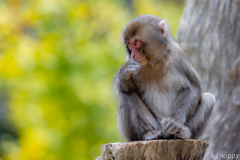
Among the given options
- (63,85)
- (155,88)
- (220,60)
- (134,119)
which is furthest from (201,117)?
(63,85)

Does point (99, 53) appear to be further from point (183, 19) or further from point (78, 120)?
point (183, 19)

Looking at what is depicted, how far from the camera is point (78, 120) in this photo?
9.92m

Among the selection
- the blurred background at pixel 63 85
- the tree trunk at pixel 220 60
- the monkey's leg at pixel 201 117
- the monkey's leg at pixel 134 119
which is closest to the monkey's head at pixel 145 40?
the monkey's leg at pixel 134 119

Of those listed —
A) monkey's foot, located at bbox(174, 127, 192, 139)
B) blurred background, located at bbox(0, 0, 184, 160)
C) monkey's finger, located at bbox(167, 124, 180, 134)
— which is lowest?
monkey's foot, located at bbox(174, 127, 192, 139)

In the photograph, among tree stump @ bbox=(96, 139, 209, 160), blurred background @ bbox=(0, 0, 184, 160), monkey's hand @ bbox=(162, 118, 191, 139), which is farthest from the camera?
blurred background @ bbox=(0, 0, 184, 160)

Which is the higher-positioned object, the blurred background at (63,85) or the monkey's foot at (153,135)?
the blurred background at (63,85)

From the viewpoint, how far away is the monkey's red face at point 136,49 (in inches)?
174

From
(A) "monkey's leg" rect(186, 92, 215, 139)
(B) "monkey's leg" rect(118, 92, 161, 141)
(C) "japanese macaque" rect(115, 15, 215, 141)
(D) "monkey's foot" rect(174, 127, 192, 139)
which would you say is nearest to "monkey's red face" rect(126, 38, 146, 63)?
(C) "japanese macaque" rect(115, 15, 215, 141)

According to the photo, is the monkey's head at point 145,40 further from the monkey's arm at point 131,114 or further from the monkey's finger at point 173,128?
the monkey's finger at point 173,128

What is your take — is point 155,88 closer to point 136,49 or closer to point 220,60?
point 136,49

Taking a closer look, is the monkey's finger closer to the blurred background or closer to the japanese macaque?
the japanese macaque

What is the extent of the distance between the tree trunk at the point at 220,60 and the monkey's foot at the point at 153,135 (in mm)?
2645

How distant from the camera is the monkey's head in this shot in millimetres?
4426

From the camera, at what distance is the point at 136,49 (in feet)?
14.5
